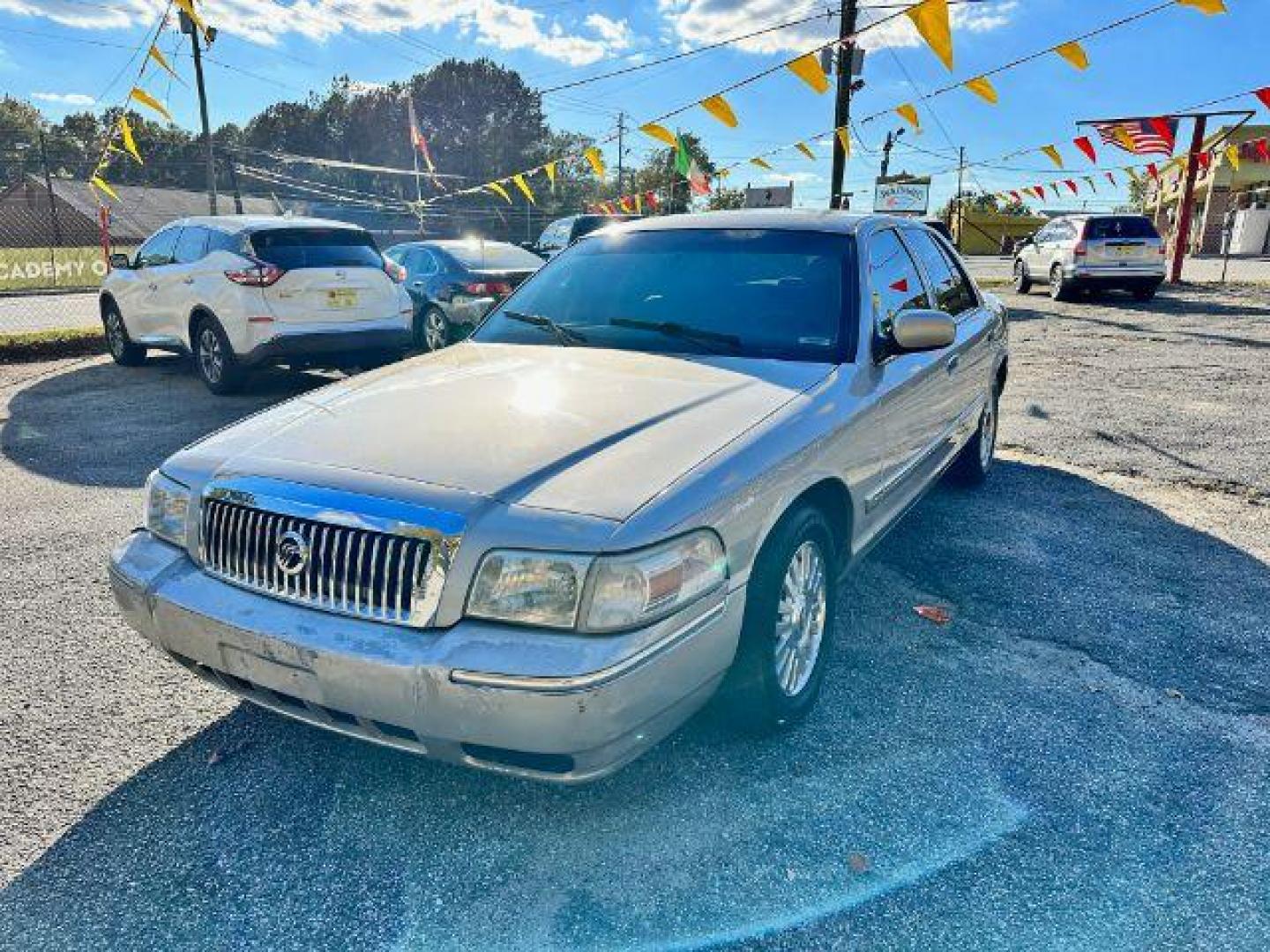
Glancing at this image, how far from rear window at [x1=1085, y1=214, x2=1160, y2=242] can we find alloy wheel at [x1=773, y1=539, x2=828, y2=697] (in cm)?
1636

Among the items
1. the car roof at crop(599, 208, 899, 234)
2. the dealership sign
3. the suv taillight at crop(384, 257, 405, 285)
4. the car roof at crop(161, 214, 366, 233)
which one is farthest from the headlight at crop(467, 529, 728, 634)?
the dealership sign

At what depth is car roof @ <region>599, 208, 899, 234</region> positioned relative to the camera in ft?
12.4

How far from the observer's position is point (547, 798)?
258 cm

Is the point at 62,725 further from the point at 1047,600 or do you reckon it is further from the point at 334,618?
the point at 1047,600

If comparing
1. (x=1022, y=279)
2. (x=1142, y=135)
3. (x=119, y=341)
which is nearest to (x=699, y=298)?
(x=119, y=341)

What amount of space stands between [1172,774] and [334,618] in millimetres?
2474

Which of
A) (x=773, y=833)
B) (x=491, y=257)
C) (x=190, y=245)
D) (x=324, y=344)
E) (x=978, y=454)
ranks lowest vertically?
(x=773, y=833)

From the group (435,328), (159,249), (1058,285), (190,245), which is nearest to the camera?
(190,245)

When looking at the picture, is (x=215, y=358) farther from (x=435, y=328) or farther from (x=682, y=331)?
(x=682, y=331)

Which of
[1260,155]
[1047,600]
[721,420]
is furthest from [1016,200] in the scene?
[721,420]

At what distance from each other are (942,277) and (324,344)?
5.65 metres

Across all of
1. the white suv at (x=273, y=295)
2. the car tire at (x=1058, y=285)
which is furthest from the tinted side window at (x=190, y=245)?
the car tire at (x=1058, y=285)

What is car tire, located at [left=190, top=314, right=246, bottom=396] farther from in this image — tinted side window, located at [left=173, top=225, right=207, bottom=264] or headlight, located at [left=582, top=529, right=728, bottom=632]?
headlight, located at [left=582, top=529, right=728, bottom=632]

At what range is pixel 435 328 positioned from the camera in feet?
36.2
